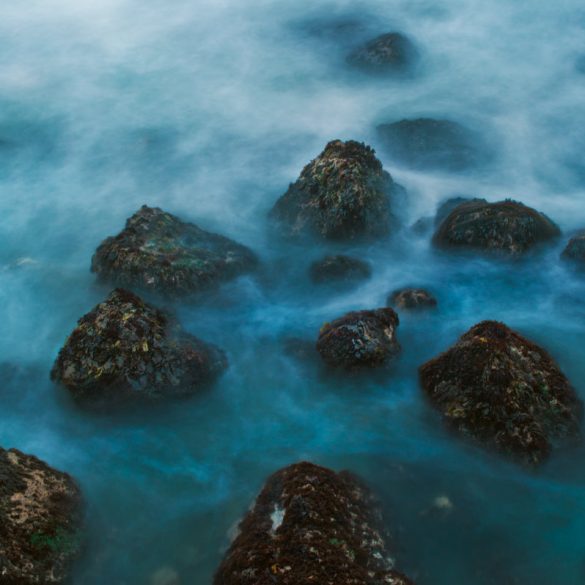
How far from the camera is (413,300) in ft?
45.6

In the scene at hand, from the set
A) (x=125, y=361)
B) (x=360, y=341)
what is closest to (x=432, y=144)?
(x=360, y=341)

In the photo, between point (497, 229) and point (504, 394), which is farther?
point (497, 229)

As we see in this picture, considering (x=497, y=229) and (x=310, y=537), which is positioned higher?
(x=497, y=229)

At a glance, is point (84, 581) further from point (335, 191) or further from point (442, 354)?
point (335, 191)

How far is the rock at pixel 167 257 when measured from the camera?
14.3 metres

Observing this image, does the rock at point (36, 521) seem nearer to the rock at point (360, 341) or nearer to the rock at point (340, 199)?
the rock at point (360, 341)

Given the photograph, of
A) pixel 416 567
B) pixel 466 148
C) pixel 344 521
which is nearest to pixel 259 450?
pixel 344 521

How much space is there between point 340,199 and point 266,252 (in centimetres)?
224

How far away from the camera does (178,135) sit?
70.5 feet

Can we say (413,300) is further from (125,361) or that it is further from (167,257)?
(125,361)

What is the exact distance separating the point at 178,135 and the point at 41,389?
11542mm

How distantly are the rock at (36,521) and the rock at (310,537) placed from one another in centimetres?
233

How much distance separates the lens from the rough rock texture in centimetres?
1524

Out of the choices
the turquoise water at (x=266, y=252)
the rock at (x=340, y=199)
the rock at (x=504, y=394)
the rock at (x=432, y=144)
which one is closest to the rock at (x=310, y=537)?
the turquoise water at (x=266, y=252)
